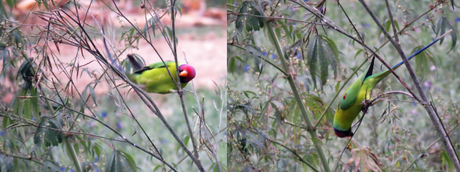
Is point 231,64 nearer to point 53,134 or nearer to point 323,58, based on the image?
point 323,58

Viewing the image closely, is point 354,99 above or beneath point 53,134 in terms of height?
above

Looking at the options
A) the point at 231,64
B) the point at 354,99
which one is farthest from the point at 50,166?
the point at 354,99

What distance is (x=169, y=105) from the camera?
1.61 m

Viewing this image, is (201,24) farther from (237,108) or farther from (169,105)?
(169,105)

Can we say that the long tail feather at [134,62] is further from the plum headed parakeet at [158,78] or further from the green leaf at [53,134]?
A: the green leaf at [53,134]

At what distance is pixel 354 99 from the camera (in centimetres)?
84

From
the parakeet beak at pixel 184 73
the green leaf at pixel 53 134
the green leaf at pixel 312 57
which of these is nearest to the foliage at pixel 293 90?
the green leaf at pixel 312 57

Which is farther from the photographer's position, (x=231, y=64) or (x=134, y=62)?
(x=231, y=64)

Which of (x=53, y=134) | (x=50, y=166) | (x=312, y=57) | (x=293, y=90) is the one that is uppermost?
(x=312, y=57)

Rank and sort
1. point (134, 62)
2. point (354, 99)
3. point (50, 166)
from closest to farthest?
point (354, 99) < point (134, 62) < point (50, 166)

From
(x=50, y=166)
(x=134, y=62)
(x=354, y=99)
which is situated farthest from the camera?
(x=50, y=166)

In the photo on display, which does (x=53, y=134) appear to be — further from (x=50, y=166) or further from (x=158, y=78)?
(x=158, y=78)

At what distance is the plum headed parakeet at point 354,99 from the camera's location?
83 centimetres

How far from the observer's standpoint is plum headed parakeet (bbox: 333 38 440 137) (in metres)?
0.83
